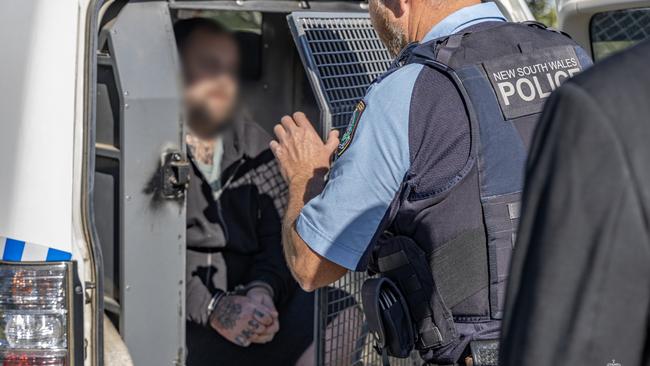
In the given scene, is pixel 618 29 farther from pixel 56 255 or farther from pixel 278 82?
pixel 56 255

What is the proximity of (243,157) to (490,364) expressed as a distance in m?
1.63

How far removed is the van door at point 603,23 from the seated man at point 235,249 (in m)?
1.08

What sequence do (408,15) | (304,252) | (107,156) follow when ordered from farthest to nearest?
(107,156) → (408,15) → (304,252)

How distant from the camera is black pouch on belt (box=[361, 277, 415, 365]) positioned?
1854mm

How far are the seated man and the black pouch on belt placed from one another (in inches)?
46.0

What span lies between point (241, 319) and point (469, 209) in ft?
4.66

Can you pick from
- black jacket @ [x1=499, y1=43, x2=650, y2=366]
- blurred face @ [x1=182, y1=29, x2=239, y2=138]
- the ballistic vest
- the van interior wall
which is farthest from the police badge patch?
the van interior wall

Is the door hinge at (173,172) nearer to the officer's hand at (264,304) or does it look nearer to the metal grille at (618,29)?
the officer's hand at (264,304)

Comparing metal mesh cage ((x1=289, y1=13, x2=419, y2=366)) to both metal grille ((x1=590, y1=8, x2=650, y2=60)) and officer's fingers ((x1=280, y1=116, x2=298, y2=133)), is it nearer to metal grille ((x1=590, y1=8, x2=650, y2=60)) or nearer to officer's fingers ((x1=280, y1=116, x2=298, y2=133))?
officer's fingers ((x1=280, y1=116, x2=298, y2=133))

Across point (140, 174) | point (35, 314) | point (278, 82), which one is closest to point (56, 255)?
point (35, 314)

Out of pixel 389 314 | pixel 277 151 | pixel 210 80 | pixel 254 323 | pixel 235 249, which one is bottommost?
pixel 254 323

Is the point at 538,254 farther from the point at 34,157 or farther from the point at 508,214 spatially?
the point at 34,157

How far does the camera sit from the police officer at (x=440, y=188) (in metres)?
1.75

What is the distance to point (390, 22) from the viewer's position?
200 cm
